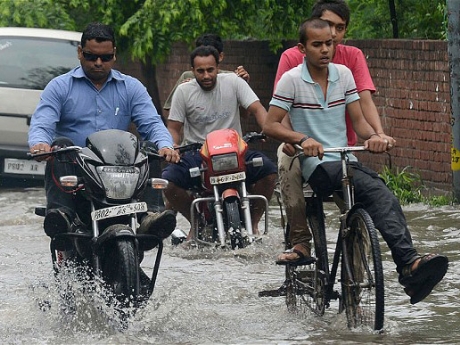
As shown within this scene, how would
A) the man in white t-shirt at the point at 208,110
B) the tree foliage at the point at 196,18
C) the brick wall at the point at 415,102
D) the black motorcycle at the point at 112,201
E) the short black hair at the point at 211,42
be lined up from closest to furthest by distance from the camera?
the black motorcycle at the point at 112,201
the man in white t-shirt at the point at 208,110
the short black hair at the point at 211,42
the brick wall at the point at 415,102
the tree foliage at the point at 196,18

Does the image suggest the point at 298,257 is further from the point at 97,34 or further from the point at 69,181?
the point at 97,34

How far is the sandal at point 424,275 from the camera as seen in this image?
6770 millimetres

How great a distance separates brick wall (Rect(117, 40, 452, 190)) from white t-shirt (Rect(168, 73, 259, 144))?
350cm

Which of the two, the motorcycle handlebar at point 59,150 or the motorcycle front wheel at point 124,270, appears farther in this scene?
the motorcycle handlebar at point 59,150

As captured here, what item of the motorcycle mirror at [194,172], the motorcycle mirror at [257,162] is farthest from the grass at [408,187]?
the motorcycle mirror at [194,172]

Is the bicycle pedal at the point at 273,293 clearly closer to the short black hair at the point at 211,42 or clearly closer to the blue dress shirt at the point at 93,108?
the blue dress shirt at the point at 93,108

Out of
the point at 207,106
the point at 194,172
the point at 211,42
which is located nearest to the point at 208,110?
the point at 207,106

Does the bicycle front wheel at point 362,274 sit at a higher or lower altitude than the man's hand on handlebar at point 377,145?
lower

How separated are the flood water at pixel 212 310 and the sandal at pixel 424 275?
11.5 inches

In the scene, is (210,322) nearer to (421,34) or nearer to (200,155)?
(200,155)

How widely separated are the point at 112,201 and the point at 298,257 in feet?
3.60

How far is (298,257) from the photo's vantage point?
7562 mm

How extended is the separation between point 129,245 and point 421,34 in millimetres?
10558

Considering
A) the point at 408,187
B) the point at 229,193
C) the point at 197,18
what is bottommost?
the point at 408,187
